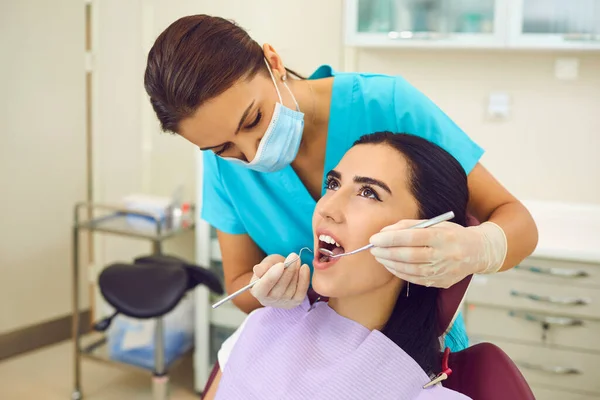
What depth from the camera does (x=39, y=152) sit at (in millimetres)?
2965

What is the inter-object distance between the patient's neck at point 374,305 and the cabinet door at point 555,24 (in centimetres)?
142

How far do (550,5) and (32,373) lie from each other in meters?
2.80

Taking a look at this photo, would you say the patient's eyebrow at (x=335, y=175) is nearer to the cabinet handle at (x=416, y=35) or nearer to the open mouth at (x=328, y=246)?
the open mouth at (x=328, y=246)

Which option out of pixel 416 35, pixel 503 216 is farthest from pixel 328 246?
pixel 416 35

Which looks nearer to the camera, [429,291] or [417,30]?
[429,291]

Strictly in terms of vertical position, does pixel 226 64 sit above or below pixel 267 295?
above

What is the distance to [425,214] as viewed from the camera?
42.3 inches

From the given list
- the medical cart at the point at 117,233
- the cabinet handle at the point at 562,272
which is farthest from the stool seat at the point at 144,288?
the cabinet handle at the point at 562,272

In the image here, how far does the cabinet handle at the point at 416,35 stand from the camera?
2246mm

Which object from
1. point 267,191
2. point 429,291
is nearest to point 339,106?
point 267,191

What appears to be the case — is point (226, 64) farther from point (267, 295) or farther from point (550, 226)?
point (550, 226)

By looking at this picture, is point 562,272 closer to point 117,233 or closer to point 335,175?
point 335,175

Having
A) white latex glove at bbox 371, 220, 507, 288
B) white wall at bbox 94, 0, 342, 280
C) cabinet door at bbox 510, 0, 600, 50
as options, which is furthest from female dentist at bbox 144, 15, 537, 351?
white wall at bbox 94, 0, 342, 280

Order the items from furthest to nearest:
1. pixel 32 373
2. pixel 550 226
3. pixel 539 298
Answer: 1. pixel 32 373
2. pixel 550 226
3. pixel 539 298
